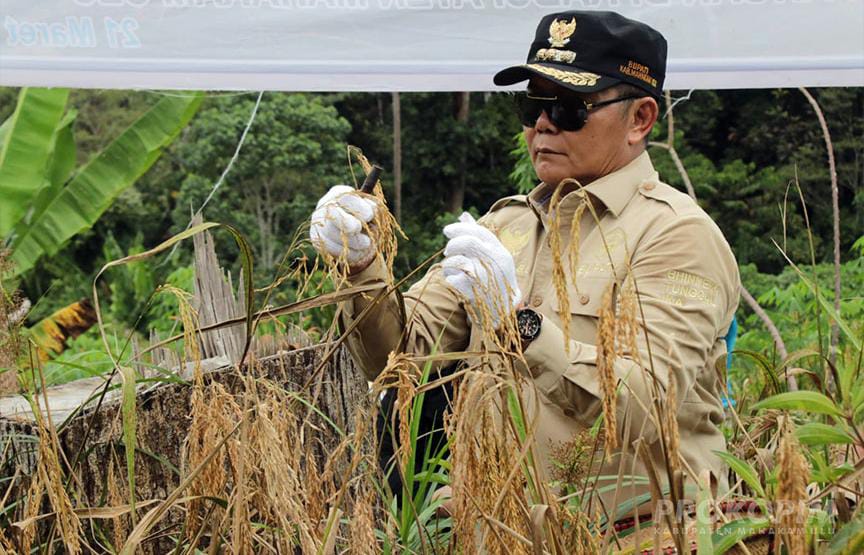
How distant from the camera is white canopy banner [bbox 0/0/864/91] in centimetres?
326

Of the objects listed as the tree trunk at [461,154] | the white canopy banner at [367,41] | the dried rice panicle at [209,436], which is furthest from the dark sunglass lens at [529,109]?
the tree trunk at [461,154]

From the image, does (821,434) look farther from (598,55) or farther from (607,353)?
(598,55)

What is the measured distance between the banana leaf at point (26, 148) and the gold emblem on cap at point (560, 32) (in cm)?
449

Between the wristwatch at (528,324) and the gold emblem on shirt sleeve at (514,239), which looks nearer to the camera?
the wristwatch at (528,324)

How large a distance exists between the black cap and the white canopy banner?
0.87 meters

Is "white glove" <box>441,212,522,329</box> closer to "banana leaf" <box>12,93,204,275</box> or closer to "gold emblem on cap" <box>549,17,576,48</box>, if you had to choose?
"gold emblem on cap" <box>549,17,576,48</box>

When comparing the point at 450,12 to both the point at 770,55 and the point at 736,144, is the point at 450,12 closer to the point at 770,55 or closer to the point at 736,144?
the point at 770,55

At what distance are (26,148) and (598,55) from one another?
15.8 feet

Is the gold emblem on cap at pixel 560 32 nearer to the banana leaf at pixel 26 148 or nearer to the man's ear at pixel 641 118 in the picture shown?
the man's ear at pixel 641 118

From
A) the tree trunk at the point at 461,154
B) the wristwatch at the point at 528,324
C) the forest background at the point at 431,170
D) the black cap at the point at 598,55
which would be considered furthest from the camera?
the tree trunk at the point at 461,154

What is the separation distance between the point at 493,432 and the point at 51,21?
256 centimetres

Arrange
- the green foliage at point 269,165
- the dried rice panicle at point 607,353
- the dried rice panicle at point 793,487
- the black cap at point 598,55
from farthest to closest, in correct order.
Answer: the green foliage at point 269,165 → the black cap at point 598,55 → the dried rice panicle at point 607,353 → the dried rice panicle at point 793,487

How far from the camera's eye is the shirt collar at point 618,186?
2.34 metres

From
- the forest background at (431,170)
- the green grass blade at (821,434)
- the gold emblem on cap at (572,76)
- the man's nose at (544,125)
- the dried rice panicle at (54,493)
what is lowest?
the forest background at (431,170)
